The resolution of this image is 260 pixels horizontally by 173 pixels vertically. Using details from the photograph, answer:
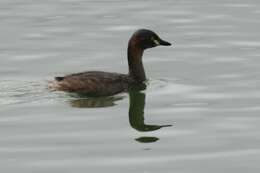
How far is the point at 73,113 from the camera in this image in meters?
14.7

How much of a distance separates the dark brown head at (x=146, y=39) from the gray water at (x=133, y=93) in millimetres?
553

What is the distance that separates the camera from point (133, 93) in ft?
54.2

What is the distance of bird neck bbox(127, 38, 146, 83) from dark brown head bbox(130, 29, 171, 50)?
5 cm

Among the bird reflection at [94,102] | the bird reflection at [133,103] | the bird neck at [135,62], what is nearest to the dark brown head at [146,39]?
the bird neck at [135,62]

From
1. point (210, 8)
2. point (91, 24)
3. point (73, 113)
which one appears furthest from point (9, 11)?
point (73, 113)

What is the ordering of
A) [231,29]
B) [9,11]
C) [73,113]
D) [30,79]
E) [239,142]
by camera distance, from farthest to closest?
1. [9,11]
2. [231,29]
3. [30,79]
4. [73,113]
5. [239,142]

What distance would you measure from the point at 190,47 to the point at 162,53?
577 millimetres

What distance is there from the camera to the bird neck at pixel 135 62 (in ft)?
56.1

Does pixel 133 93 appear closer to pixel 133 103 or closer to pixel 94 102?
pixel 133 103

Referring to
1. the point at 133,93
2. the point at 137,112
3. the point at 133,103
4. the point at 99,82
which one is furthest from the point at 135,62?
the point at 137,112

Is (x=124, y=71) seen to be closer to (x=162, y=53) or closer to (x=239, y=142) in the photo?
(x=162, y=53)

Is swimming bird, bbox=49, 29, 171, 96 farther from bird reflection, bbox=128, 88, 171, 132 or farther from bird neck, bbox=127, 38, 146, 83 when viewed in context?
bird reflection, bbox=128, 88, 171, 132

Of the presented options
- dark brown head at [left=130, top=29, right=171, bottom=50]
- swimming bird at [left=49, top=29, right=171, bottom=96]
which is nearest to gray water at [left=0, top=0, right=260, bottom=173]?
swimming bird at [left=49, top=29, right=171, bottom=96]

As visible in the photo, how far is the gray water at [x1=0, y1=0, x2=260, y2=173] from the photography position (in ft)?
40.6
